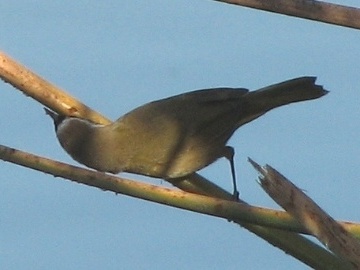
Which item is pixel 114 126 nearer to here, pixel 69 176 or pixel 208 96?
pixel 208 96

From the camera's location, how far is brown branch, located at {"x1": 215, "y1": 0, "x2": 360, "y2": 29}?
962mm

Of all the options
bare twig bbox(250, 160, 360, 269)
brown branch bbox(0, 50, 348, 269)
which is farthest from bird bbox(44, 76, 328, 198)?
bare twig bbox(250, 160, 360, 269)

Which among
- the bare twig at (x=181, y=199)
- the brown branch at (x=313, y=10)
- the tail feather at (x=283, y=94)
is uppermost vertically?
the tail feather at (x=283, y=94)

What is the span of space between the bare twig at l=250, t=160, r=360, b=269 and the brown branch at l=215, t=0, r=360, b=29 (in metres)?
0.18

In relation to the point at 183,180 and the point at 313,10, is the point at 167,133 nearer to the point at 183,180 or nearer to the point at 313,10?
the point at 183,180

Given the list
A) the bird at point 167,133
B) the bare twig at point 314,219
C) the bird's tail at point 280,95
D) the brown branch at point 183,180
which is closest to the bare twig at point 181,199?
the brown branch at point 183,180

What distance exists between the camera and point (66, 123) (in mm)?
2025

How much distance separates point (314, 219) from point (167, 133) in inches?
56.0

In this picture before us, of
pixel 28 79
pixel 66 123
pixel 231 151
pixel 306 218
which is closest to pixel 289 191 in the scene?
pixel 306 218

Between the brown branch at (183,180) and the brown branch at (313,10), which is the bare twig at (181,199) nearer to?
the brown branch at (183,180)

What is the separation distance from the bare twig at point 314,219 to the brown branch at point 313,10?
0.18m

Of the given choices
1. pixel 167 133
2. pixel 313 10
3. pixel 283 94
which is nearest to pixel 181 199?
pixel 313 10

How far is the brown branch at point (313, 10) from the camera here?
96 cm

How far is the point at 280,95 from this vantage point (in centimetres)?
196
